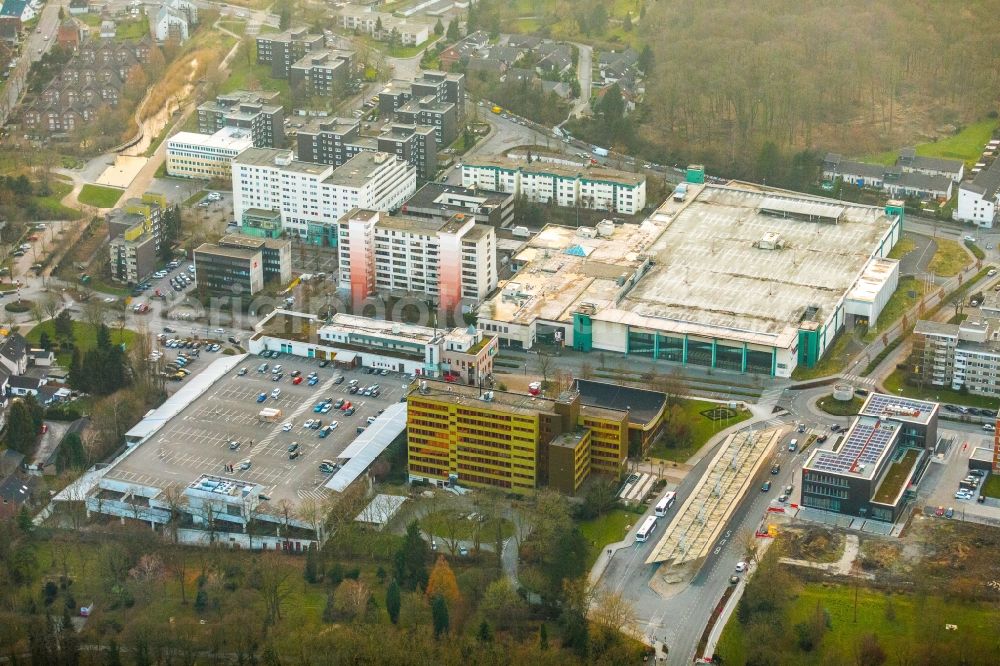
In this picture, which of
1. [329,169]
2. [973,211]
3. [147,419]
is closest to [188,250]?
[329,169]

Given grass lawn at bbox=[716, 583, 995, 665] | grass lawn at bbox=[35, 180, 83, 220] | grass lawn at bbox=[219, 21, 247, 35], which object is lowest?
grass lawn at bbox=[35, 180, 83, 220]

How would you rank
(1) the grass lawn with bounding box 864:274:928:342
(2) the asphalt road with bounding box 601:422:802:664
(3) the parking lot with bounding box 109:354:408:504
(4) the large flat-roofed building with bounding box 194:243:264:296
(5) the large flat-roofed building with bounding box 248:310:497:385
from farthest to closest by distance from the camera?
(4) the large flat-roofed building with bounding box 194:243:264:296 < (1) the grass lawn with bounding box 864:274:928:342 < (5) the large flat-roofed building with bounding box 248:310:497:385 < (3) the parking lot with bounding box 109:354:408:504 < (2) the asphalt road with bounding box 601:422:802:664

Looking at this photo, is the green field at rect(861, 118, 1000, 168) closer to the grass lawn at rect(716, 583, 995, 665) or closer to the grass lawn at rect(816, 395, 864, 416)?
the grass lawn at rect(816, 395, 864, 416)

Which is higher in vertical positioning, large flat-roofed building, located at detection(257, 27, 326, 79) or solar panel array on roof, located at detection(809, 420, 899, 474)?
solar panel array on roof, located at detection(809, 420, 899, 474)

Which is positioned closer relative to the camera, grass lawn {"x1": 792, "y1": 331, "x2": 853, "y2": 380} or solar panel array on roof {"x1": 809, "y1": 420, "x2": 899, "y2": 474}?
solar panel array on roof {"x1": 809, "y1": 420, "x2": 899, "y2": 474}

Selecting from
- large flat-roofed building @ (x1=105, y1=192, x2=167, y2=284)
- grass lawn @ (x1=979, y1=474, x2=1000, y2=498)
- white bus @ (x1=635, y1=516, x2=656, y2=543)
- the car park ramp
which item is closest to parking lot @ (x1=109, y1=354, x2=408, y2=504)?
large flat-roofed building @ (x1=105, y1=192, x2=167, y2=284)

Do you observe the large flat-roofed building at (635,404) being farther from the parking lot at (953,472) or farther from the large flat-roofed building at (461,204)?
the large flat-roofed building at (461,204)
